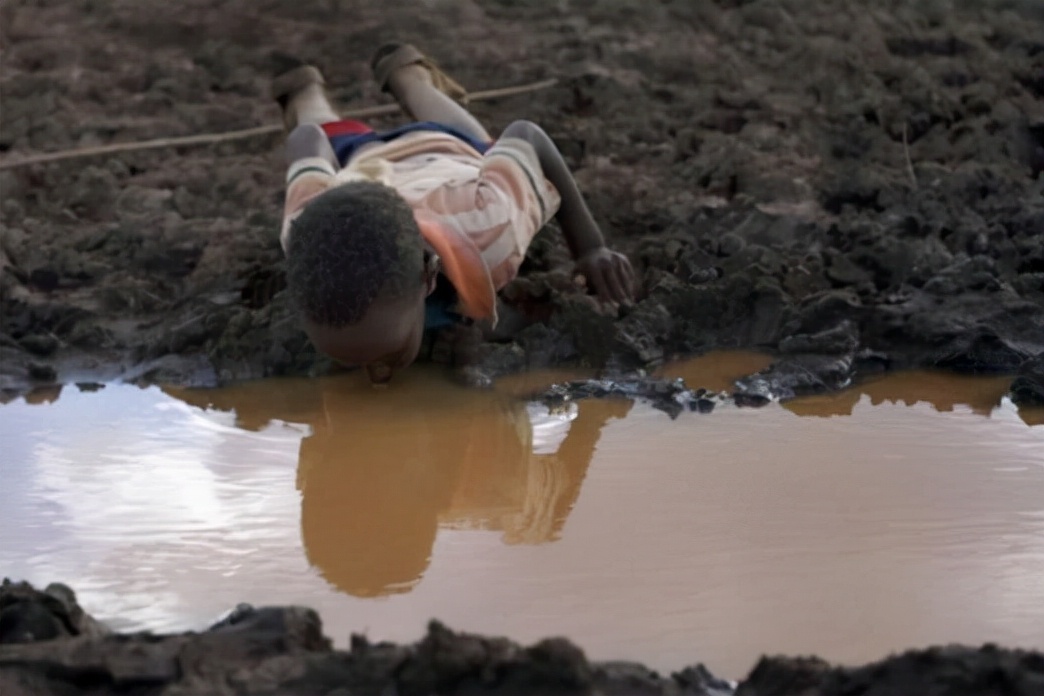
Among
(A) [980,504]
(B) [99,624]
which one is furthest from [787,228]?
(B) [99,624]

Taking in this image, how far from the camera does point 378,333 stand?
10.5ft

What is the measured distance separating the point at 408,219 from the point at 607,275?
784 mm

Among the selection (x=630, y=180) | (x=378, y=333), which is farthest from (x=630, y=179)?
(x=378, y=333)

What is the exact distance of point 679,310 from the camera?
3.89m

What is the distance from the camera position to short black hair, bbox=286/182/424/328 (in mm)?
3121

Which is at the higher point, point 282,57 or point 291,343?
point 282,57

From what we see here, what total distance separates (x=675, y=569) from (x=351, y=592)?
0.53 meters

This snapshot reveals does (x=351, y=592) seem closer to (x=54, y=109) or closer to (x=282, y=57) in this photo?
(x=282, y=57)

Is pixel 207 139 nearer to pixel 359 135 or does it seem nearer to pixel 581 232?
pixel 359 135

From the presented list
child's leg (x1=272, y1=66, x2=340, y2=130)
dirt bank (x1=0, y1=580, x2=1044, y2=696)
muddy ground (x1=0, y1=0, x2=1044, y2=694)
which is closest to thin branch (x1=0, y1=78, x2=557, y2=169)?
muddy ground (x1=0, y1=0, x2=1044, y2=694)

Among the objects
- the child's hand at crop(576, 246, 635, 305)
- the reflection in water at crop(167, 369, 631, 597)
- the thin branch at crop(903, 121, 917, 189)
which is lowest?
the reflection in water at crop(167, 369, 631, 597)

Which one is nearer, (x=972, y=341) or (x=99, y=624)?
(x=99, y=624)

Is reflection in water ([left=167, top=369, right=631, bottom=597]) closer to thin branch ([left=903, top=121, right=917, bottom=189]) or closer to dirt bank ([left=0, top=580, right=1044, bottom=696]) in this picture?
dirt bank ([left=0, top=580, right=1044, bottom=696])

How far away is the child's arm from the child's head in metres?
0.68
